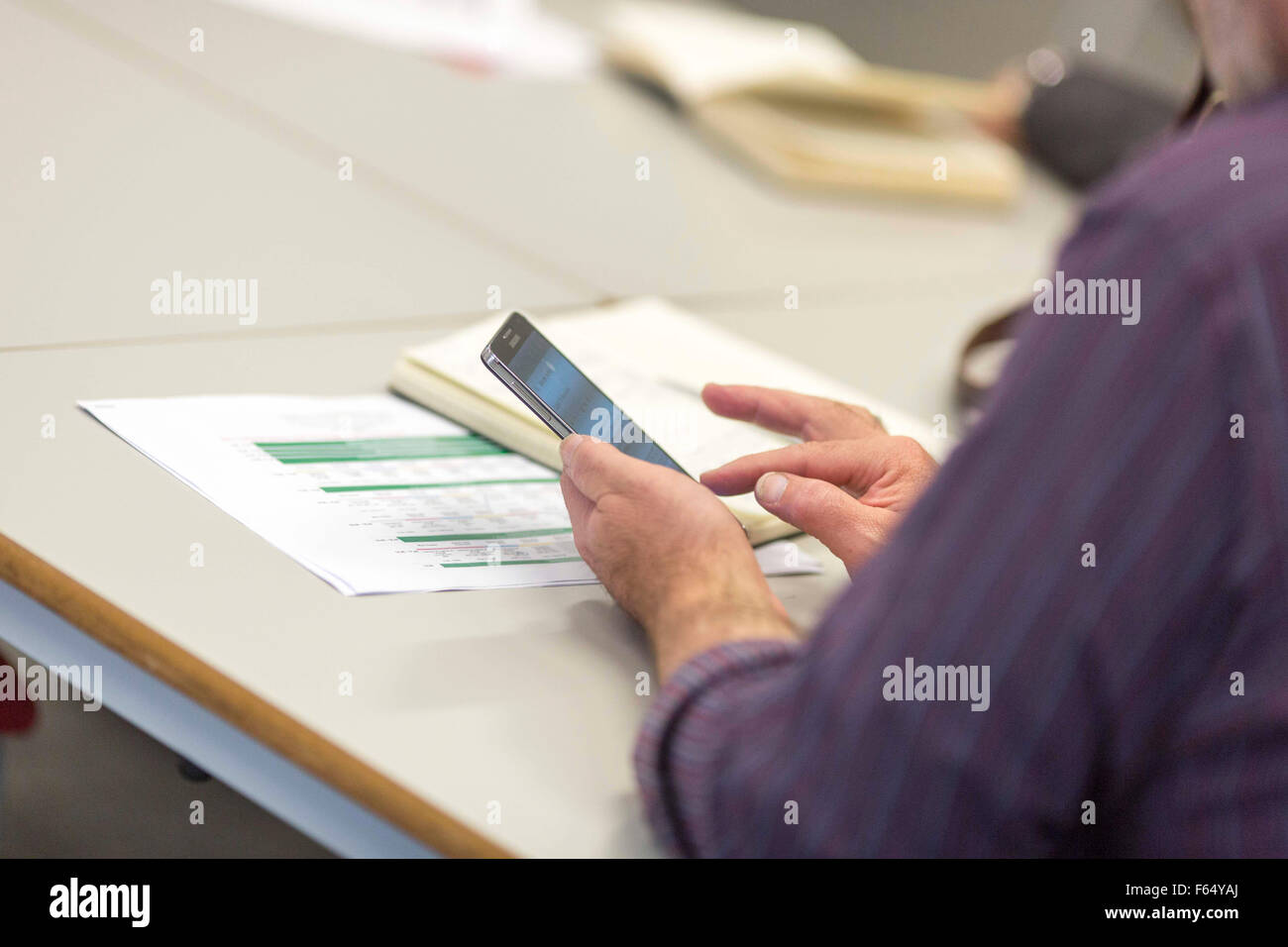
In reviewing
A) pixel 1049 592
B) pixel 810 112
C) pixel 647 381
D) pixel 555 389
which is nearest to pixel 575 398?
pixel 555 389

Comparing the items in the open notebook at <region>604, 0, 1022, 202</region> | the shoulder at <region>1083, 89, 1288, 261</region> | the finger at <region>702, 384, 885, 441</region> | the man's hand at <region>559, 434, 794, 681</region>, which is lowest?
the man's hand at <region>559, 434, 794, 681</region>

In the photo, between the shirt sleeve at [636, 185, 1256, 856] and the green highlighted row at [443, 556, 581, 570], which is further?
the green highlighted row at [443, 556, 581, 570]

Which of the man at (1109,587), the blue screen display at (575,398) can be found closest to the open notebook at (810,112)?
the blue screen display at (575,398)

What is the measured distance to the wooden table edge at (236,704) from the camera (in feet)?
1.95

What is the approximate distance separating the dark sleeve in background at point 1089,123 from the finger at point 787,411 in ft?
4.22

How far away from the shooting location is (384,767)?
1.99 feet

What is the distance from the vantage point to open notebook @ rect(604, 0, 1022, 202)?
179 cm

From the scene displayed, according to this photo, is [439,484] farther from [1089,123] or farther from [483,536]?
[1089,123]

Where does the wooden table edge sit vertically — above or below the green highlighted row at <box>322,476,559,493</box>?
below

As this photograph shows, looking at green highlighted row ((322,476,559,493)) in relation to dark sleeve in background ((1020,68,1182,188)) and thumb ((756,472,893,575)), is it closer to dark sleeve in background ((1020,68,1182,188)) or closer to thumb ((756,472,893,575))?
thumb ((756,472,893,575))

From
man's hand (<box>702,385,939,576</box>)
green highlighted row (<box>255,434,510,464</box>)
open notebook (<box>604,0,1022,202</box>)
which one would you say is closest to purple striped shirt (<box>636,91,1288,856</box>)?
man's hand (<box>702,385,939,576</box>)

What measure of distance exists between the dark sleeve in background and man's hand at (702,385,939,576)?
1.29 meters

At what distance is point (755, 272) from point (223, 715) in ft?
3.04

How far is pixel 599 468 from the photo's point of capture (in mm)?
752
